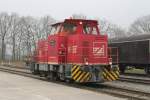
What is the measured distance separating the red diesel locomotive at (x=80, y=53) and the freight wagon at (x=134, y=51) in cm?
753

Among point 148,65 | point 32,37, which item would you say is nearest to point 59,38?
point 148,65

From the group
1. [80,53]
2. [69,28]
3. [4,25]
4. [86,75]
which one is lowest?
[86,75]

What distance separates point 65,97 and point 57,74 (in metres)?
6.53

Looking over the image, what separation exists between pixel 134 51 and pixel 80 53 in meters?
10.2

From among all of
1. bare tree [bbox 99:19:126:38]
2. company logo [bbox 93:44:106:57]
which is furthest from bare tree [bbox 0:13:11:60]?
company logo [bbox 93:44:106:57]

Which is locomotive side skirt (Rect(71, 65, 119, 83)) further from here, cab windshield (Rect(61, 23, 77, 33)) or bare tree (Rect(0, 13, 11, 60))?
bare tree (Rect(0, 13, 11, 60))

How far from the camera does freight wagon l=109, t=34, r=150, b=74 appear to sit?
82.5ft

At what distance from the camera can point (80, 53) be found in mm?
17094

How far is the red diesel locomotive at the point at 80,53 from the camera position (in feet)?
55.1

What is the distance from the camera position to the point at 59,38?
17953mm

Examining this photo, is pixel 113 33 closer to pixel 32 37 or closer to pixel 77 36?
pixel 32 37

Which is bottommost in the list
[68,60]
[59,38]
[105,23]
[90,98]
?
[90,98]

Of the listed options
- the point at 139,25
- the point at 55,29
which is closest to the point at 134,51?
the point at 55,29

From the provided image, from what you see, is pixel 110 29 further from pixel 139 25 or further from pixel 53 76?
pixel 53 76
